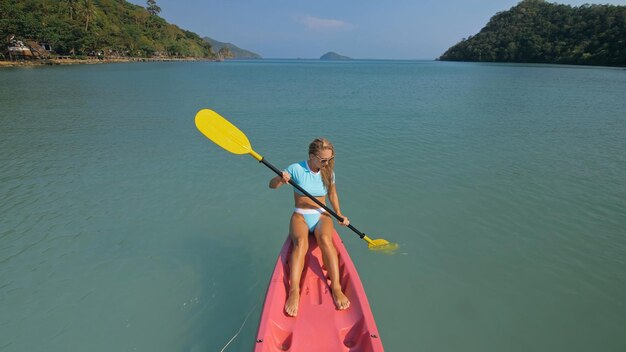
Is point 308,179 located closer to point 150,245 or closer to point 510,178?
point 150,245

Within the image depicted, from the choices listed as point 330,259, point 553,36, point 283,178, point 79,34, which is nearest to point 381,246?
point 330,259

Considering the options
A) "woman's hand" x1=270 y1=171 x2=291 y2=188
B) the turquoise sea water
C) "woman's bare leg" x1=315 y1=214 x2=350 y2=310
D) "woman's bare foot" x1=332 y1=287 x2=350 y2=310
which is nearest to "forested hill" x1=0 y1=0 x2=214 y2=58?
the turquoise sea water

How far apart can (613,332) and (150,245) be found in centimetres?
735

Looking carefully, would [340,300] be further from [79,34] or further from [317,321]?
[79,34]

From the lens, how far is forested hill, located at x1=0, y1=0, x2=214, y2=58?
59.6 metres

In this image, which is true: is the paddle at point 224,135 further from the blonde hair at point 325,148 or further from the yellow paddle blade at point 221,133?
the blonde hair at point 325,148

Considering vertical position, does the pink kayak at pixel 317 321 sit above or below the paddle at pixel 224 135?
below

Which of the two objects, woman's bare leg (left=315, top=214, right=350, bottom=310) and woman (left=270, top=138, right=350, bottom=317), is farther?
woman (left=270, top=138, right=350, bottom=317)

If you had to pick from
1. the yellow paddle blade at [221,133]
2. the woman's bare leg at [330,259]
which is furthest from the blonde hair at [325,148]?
the yellow paddle blade at [221,133]

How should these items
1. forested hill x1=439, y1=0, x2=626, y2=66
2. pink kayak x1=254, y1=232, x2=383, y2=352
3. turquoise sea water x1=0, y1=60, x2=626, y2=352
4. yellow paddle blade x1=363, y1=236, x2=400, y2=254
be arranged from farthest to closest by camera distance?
forested hill x1=439, y1=0, x2=626, y2=66 → yellow paddle blade x1=363, y1=236, x2=400, y2=254 → turquoise sea water x1=0, y1=60, x2=626, y2=352 → pink kayak x1=254, y1=232, x2=383, y2=352

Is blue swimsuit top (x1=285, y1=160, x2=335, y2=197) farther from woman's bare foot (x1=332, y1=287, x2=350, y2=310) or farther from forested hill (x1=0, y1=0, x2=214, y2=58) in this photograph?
forested hill (x1=0, y1=0, x2=214, y2=58)

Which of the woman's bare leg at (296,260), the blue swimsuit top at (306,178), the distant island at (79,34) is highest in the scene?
the distant island at (79,34)

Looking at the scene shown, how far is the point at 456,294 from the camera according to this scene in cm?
521

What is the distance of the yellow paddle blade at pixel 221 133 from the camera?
587 cm
